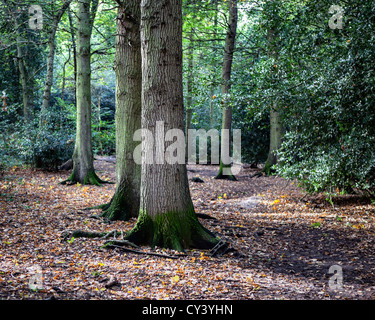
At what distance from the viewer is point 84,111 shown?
11.4m

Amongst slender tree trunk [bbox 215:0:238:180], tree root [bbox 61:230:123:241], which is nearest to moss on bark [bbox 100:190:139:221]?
tree root [bbox 61:230:123:241]

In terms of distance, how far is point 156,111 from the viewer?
5.32m

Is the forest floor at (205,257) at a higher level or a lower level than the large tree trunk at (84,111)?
→ lower

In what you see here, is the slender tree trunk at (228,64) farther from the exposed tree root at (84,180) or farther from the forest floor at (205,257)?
the exposed tree root at (84,180)

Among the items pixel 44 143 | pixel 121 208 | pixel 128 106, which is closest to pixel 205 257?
pixel 121 208

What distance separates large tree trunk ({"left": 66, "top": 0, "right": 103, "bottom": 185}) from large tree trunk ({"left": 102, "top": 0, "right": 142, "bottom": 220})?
14.8ft

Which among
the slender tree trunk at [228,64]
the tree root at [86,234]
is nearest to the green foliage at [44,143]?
the slender tree trunk at [228,64]

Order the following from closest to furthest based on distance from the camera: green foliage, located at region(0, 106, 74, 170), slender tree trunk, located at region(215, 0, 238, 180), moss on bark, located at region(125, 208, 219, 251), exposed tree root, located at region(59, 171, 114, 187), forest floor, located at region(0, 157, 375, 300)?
1. forest floor, located at region(0, 157, 375, 300)
2. moss on bark, located at region(125, 208, 219, 251)
3. exposed tree root, located at region(59, 171, 114, 187)
4. green foliage, located at region(0, 106, 74, 170)
5. slender tree trunk, located at region(215, 0, 238, 180)

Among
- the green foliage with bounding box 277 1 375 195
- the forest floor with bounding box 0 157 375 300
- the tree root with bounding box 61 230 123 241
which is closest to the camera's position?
the forest floor with bounding box 0 157 375 300

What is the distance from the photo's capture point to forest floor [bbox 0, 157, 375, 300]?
3924 mm

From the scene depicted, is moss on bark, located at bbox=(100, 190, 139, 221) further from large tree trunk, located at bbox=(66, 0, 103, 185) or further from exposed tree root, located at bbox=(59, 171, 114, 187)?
large tree trunk, located at bbox=(66, 0, 103, 185)

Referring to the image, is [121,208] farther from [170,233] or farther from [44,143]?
[44,143]

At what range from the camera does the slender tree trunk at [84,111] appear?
1105cm

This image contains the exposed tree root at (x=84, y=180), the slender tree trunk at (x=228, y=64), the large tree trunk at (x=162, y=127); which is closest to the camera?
the large tree trunk at (x=162, y=127)
